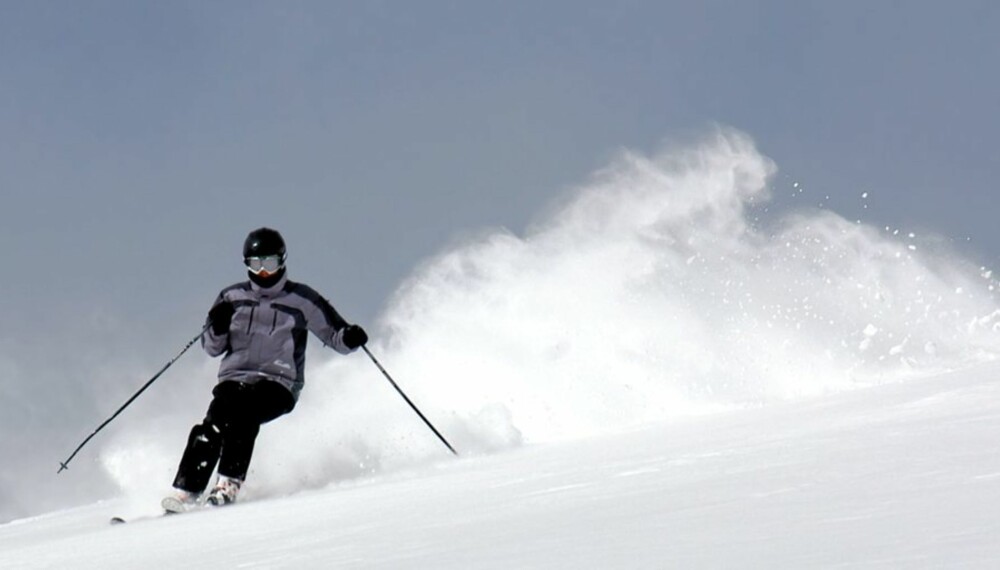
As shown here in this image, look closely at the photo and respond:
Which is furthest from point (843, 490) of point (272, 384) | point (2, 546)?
point (272, 384)

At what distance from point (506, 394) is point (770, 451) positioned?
826cm

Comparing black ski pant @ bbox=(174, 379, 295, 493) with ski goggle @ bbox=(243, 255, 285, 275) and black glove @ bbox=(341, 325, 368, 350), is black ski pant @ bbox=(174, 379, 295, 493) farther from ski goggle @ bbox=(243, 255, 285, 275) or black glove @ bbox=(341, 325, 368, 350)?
ski goggle @ bbox=(243, 255, 285, 275)

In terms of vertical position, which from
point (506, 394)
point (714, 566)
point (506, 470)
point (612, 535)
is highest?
point (506, 394)

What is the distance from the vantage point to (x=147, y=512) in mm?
7168

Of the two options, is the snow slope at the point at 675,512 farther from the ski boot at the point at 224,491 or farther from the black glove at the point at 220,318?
the black glove at the point at 220,318

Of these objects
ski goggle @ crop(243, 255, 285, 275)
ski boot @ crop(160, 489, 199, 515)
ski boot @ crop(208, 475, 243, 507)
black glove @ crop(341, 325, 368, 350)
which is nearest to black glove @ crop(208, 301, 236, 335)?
ski goggle @ crop(243, 255, 285, 275)

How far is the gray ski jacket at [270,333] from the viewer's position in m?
7.68

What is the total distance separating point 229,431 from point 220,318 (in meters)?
0.92

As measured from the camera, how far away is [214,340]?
7773mm

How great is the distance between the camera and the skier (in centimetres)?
718

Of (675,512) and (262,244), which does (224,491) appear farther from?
(675,512)

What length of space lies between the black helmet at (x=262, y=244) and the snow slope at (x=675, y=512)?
2.25 meters

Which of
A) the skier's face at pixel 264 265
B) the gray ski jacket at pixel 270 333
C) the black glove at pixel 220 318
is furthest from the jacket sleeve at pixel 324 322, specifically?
the black glove at pixel 220 318

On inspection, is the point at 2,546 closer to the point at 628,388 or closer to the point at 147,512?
the point at 147,512
